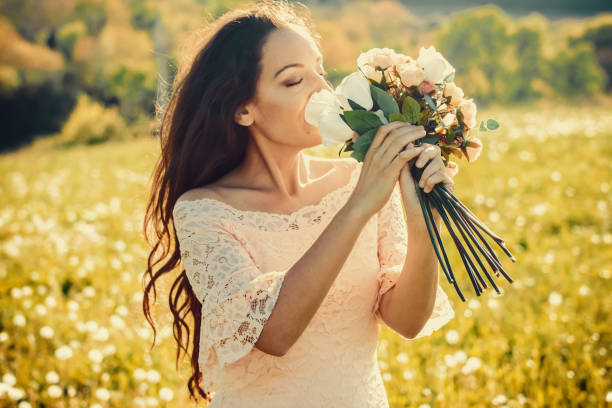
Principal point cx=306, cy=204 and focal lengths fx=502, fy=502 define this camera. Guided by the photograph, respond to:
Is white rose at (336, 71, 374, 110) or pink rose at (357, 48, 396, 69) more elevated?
pink rose at (357, 48, 396, 69)

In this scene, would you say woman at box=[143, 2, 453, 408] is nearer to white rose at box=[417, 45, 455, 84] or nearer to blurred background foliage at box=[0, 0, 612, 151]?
white rose at box=[417, 45, 455, 84]

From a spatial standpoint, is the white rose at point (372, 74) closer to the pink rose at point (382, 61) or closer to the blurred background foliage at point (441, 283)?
the pink rose at point (382, 61)

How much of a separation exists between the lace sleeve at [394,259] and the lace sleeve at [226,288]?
0.57m

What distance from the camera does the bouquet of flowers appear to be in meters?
1.72

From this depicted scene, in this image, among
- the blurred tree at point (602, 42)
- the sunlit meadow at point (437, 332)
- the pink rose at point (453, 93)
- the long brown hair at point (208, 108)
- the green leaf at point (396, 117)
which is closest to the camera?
the green leaf at point (396, 117)

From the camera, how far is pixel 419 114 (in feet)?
5.64

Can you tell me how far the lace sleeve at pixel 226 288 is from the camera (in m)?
1.72

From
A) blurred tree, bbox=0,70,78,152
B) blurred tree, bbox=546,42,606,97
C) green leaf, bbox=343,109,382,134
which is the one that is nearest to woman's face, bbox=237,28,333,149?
green leaf, bbox=343,109,382,134

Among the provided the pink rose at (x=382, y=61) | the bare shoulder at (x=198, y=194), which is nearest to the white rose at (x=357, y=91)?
the pink rose at (x=382, y=61)

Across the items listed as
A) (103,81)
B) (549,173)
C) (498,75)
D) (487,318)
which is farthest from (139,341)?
(498,75)

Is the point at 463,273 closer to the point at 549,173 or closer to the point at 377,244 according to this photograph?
the point at 377,244

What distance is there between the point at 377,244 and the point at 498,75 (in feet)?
189

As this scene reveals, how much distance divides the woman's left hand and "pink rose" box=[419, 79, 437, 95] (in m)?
0.20

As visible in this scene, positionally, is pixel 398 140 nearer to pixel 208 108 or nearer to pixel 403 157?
pixel 403 157
